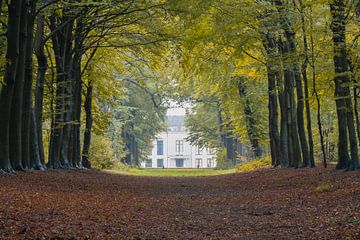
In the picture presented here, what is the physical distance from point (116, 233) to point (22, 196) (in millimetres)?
3334

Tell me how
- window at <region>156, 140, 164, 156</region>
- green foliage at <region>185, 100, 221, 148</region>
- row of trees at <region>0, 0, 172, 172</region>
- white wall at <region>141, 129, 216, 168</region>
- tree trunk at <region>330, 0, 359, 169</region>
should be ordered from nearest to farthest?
row of trees at <region>0, 0, 172, 172</region>
tree trunk at <region>330, 0, 359, 169</region>
green foliage at <region>185, 100, 221, 148</region>
white wall at <region>141, 129, 216, 168</region>
window at <region>156, 140, 164, 156</region>

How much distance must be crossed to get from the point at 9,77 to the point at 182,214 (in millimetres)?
6575

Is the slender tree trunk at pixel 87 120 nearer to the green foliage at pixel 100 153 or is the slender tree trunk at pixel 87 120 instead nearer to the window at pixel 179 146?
the green foliage at pixel 100 153

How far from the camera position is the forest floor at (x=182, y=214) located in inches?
246

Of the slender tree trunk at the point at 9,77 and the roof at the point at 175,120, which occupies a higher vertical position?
the roof at the point at 175,120

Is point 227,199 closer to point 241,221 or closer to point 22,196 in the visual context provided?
point 241,221

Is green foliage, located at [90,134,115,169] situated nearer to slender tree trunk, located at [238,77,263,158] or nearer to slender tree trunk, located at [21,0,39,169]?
slender tree trunk, located at [238,77,263,158]

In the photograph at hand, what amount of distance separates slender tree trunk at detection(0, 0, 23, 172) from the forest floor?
0.92m

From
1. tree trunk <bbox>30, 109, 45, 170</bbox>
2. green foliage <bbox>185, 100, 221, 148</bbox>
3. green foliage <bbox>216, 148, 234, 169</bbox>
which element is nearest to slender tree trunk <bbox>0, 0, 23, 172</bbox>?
tree trunk <bbox>30, 109, 45, 170</bbox>

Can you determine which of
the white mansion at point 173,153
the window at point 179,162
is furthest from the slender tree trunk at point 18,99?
the window at point 179,162

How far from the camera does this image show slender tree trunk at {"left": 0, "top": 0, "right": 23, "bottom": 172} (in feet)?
42.1

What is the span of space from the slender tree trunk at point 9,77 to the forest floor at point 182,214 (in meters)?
0.92

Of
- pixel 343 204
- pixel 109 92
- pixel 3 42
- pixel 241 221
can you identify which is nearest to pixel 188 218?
pixel 241 221

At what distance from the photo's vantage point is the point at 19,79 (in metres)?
13.8
